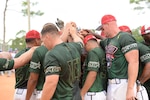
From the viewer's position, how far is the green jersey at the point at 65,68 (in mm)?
4309

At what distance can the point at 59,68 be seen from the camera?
14.2 feet

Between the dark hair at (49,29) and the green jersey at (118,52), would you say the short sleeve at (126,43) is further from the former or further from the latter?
the dark hair at (49,29)

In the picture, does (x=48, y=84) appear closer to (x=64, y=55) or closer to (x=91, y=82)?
(x=64, y=55)

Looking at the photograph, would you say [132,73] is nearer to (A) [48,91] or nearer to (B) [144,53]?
(B) [144,53]

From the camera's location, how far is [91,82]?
213 inches

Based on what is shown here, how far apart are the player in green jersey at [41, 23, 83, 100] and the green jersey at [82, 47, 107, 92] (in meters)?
0.63

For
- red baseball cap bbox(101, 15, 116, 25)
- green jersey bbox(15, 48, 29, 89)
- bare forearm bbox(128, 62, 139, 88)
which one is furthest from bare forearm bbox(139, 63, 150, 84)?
green jersey bbox(15, 48, 29, 89)

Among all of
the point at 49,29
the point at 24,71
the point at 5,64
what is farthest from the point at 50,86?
the point at 24,71

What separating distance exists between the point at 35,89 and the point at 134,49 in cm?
182

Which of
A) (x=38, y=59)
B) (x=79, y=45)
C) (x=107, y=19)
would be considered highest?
(x=107, y=19)

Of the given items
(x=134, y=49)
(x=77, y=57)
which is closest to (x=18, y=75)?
(x=77, y=57)

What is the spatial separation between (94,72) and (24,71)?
1.41 m

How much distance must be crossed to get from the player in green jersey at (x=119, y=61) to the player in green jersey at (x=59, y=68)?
2.31 ft

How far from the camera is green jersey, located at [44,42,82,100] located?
4.31m
